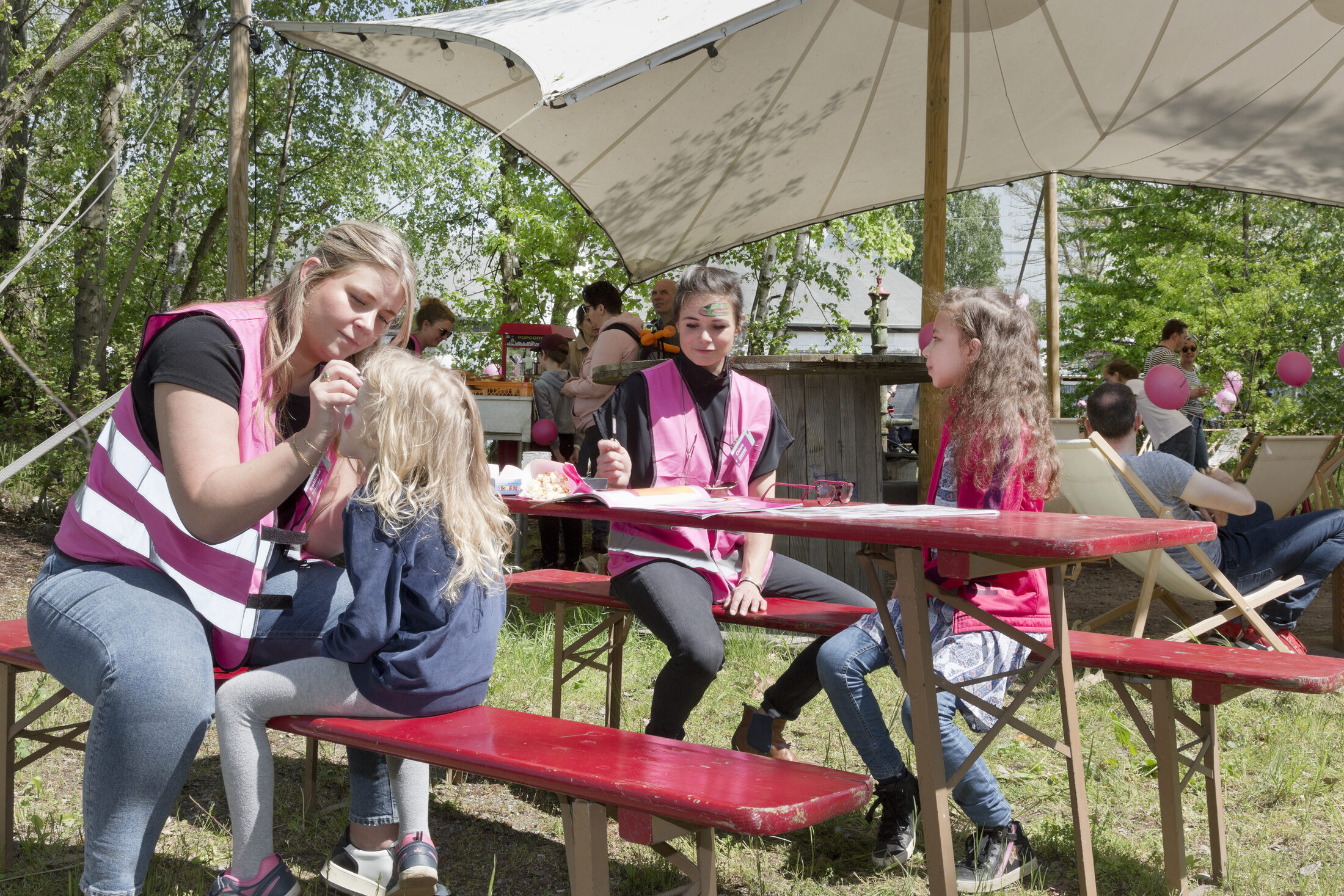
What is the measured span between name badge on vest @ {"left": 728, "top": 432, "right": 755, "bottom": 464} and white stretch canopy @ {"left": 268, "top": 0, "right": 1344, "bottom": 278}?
2581 millimetres

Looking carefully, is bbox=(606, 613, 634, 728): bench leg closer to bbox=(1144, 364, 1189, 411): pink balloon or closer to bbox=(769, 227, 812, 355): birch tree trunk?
bbox=(1144, 364, 1189, 411): pink balloon

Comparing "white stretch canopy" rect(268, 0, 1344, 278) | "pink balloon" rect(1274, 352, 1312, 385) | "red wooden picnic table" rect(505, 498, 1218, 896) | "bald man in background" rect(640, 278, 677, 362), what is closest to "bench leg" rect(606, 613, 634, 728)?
"red wooden picnic table" rect(505, 498, 1218, 896)

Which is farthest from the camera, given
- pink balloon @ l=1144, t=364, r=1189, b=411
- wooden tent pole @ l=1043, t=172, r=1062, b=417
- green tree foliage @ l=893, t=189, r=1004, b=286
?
green tree foliage @ l=893, t=189, r=1004, b=286

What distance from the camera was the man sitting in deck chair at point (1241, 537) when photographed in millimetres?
4195

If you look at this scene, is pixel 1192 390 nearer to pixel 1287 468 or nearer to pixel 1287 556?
pixel 1287 468

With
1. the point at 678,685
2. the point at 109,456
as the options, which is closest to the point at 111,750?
the point at 109,456

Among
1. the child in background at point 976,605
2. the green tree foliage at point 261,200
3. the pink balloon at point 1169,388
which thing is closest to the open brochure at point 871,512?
the child in background at point 976,605

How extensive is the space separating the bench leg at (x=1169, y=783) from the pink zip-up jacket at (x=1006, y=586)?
0.30 meters

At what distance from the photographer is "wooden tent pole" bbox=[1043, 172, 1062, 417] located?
23.9 ft

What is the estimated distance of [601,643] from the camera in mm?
4996

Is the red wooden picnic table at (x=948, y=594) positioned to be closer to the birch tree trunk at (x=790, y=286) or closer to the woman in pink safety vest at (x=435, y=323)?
the woman in pink safety vest at (x=435, y=323)

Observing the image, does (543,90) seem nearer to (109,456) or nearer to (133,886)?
(109,456)

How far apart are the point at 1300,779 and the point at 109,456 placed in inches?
131

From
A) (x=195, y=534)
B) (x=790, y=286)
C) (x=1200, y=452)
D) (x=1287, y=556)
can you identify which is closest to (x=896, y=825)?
(x=195, y=534)
